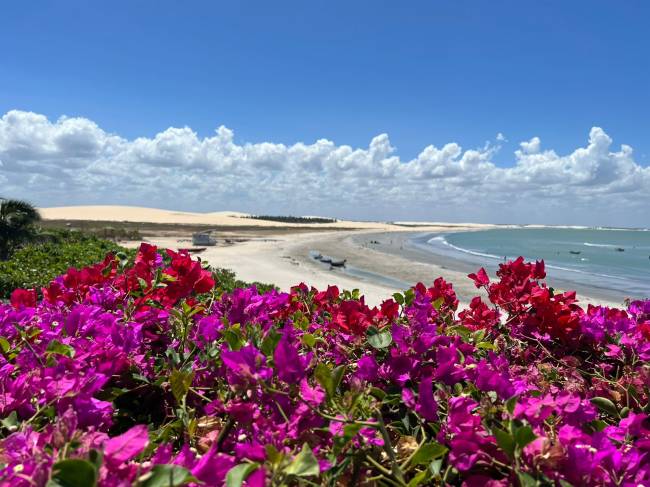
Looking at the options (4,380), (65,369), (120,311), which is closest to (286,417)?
(65,369)

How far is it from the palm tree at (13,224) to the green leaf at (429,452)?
51.0 feet

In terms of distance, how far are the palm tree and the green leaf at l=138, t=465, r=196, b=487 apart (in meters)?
15.5

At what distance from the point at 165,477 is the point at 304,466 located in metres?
0.22

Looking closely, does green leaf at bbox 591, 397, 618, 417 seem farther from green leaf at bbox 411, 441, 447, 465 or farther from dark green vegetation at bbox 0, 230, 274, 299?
dark green vegetation at bbox 0, 230, 274, 299

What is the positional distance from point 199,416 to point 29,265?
8.66m

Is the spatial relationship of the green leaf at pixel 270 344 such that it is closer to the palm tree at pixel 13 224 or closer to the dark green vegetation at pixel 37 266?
the dark green vegetation at pixel 37 266

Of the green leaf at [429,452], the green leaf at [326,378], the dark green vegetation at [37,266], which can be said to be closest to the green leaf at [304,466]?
the green leaf at [326,378]

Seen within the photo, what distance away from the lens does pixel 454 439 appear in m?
0.91

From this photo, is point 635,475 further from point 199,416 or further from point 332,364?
point 199,416

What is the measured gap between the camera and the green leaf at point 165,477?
59 cm

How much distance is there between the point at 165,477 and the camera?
597 millimetres

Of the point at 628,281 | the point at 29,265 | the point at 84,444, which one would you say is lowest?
the point at 628,281

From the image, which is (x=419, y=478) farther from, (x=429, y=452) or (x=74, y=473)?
(x=74, y=473)

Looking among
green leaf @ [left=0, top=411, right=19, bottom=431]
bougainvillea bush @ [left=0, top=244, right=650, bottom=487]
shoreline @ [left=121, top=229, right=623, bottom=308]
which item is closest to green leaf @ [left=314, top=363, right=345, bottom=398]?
bougainvillea bush @ [left=0, top=244, right=650, bottom=487]
